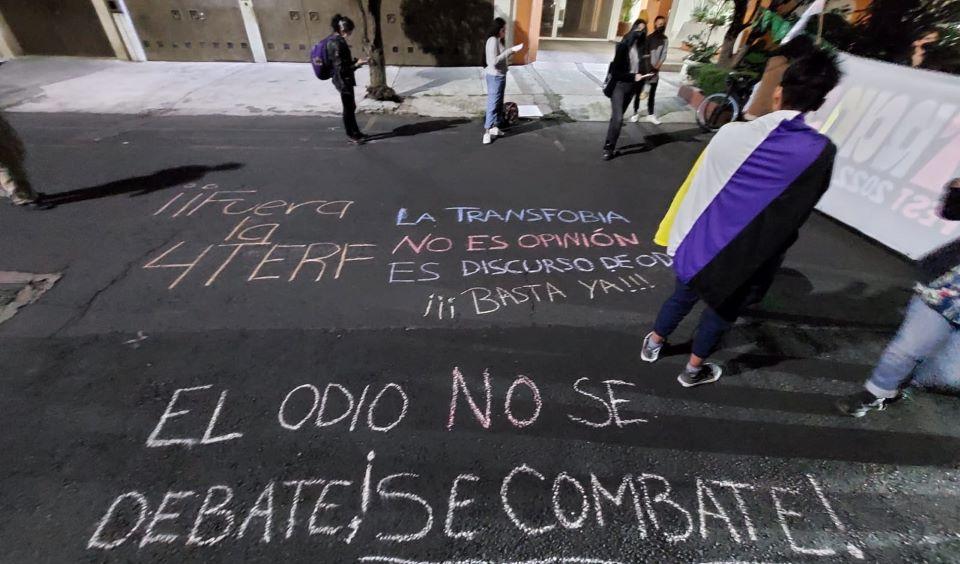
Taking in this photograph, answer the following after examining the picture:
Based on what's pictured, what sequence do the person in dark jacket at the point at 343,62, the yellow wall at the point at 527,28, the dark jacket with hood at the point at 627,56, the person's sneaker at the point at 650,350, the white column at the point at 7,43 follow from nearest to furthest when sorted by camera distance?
the person's sneaker at the point at 650,350 < the dark jacket with hood at the point at 627,56 < the person in dark jacket at the point at 343,62 < the white column at the point at 7,43 < the yellow wall at the point at 527,28

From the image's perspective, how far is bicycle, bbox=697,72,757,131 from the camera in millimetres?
8469

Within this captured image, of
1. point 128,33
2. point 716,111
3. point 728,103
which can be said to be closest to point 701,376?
point 716,111

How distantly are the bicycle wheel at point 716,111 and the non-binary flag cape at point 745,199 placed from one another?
751cm

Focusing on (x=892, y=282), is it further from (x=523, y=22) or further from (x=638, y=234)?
(x=523, y=22)

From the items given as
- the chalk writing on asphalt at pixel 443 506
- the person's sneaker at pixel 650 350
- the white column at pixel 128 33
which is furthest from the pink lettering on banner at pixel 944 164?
the white column at pixel 128 33

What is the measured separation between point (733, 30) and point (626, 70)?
17.5 feet

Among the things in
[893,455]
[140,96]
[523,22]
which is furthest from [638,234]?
[140,96]

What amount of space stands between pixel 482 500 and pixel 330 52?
23.0 ft

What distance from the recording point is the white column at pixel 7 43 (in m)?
12.1

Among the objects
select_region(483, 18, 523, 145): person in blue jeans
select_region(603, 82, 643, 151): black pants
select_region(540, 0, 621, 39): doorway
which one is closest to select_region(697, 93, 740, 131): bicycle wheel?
select_region(603, 82, 643, 151): black pants

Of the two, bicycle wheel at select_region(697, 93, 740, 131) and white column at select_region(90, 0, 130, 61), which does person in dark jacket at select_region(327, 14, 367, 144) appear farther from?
white column at select_region(90, 0, 130, 61)

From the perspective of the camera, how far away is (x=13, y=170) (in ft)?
16.6

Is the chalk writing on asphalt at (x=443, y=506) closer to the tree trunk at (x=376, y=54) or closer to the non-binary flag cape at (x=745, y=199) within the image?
the non-binary flag cape at (x=745, y=199)

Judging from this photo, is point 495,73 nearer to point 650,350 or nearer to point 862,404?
point 650,350
